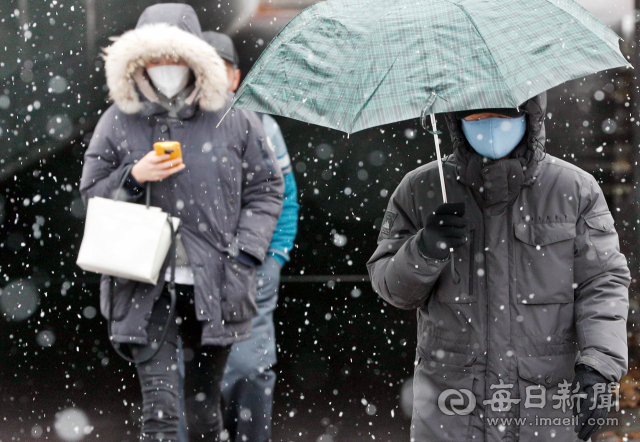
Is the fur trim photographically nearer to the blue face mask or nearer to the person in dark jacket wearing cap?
the person in dark jacket wearing cap

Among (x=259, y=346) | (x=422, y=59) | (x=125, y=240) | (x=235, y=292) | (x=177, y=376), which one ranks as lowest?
(x=259, y=346)

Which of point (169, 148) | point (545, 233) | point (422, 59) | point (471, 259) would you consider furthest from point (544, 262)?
point (169, 148)

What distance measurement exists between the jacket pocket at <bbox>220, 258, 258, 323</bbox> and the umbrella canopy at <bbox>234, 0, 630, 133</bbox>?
1.69 meters

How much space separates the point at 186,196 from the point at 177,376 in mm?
923

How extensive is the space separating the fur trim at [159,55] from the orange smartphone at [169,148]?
337 mm

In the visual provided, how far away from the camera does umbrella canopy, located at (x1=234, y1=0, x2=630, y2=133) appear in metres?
2.44

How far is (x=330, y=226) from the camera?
5.28m

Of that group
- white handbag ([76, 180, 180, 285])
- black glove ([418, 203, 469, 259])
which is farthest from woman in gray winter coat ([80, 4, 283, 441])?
black glove ([418, 203, 469, 259])

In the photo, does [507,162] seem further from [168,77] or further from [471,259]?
[168,77]

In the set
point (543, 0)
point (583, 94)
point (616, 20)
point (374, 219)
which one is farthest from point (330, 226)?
point (543, 0)

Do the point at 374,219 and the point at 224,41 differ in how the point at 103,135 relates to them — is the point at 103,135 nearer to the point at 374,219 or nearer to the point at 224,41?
the point at 224,41

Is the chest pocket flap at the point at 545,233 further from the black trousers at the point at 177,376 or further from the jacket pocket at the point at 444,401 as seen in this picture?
the black trousers at the point at 177,376

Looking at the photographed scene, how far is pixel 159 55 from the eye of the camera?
14.3 feet

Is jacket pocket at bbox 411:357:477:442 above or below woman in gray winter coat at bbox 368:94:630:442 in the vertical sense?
below
